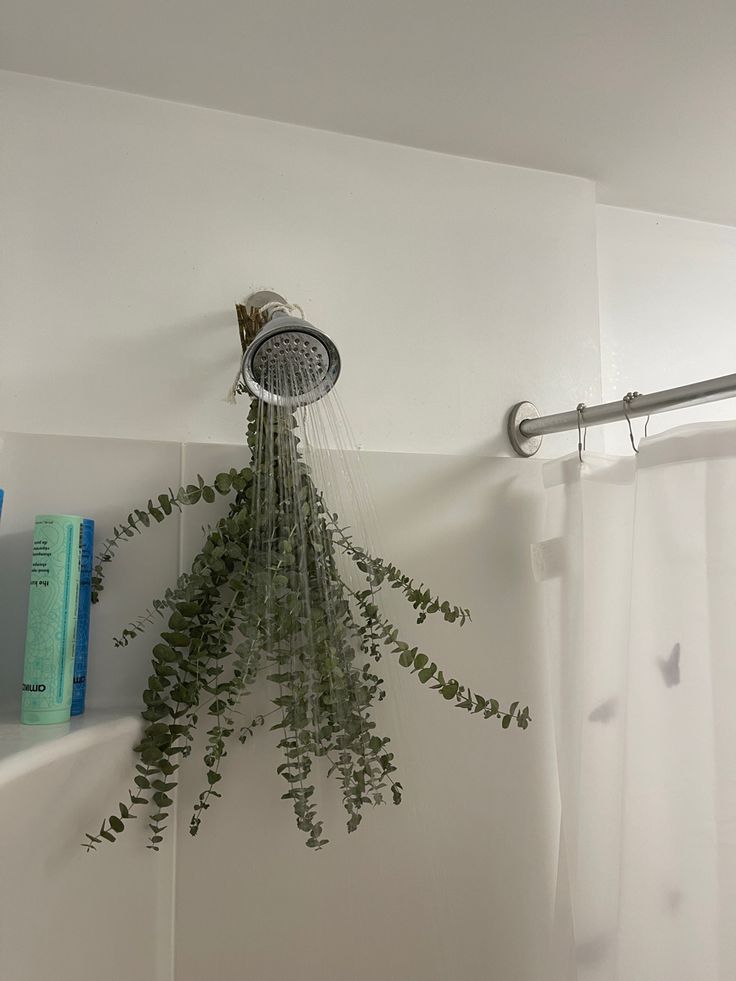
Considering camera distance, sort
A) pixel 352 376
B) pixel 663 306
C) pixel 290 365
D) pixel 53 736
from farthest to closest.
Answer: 1. pixel 663 306
2. pixel 352 376
3. pixel 290 365
4. pixel 53 736

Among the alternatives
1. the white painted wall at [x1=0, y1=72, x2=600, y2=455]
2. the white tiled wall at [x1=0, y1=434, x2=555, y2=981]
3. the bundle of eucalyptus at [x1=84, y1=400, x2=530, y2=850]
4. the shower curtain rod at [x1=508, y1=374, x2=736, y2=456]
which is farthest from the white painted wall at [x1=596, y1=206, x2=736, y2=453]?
the bundle of eucalyptus at [x1=84, y1=400, x2=530, y2=850]

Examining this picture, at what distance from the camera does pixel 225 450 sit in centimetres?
102

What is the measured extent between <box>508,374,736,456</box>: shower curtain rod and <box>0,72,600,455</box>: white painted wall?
3 centimetres

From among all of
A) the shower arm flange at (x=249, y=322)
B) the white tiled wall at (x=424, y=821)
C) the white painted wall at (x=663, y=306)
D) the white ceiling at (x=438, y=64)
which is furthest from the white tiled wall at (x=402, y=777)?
the white ceiling at (x=438, y=64)

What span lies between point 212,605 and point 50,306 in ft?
1.36

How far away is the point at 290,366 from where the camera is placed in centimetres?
90

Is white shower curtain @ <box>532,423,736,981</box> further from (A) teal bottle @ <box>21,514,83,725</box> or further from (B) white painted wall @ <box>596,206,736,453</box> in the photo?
(A) teal bottle @ <box>21,514,83,725</box>

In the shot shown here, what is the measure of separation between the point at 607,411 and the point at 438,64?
47cm

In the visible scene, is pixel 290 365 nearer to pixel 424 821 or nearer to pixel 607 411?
pixel 607 411

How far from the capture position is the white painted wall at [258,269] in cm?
100

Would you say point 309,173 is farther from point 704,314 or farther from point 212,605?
point 704,314

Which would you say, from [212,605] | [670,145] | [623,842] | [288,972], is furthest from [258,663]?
[670,145]

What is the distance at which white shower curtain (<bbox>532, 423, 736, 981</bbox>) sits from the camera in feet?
2.93

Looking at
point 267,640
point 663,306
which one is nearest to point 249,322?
point 267,640
